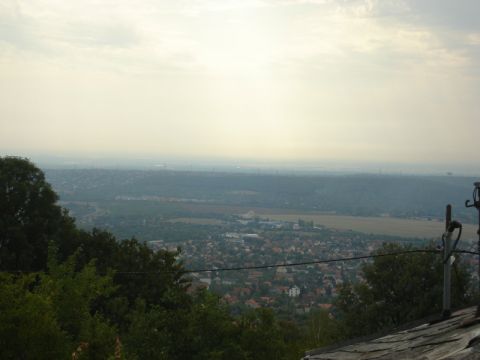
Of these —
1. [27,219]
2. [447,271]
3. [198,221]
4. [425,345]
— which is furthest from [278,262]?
[425,345]

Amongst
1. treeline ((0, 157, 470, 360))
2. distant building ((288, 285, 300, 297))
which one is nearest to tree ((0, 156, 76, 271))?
treeline ((0, 157, 470, 360))

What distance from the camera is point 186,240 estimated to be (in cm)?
8688

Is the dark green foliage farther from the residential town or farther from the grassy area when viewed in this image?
the grassy area

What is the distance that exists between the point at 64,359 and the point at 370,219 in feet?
398

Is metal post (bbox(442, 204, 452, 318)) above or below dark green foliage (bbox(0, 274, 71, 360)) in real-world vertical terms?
above

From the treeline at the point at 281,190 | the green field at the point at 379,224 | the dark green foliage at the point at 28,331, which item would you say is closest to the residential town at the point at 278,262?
the green field at the point at 379,224

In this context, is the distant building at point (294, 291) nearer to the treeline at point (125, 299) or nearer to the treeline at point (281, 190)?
the treeline at point (125, 299)

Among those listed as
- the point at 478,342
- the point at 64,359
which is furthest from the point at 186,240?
the point at 478,342

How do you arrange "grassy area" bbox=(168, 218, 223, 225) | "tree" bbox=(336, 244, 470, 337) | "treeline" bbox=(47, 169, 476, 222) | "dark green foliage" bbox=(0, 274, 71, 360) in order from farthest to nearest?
"treeline" bbox=(47, 169, 476, 222) < "grassy area" bbox=(168, 218, 223, 225) < "tree" bbox=(336, 244, 470, 337) < "dark green foliage" bbox=(0, 274, 71, 360)

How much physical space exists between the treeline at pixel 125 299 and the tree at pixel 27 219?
47 mm

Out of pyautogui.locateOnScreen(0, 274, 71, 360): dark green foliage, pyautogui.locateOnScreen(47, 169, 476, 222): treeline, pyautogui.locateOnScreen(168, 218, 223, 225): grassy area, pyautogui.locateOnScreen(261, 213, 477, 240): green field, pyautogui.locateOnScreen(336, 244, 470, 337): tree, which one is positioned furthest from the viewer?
pyautogui.locateOnScreen(47, 169, 476, 222): treeline

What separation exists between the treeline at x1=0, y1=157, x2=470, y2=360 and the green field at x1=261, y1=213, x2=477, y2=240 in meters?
61.9

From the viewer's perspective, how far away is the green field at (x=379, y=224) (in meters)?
90.4

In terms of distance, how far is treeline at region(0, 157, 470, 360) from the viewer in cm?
860
